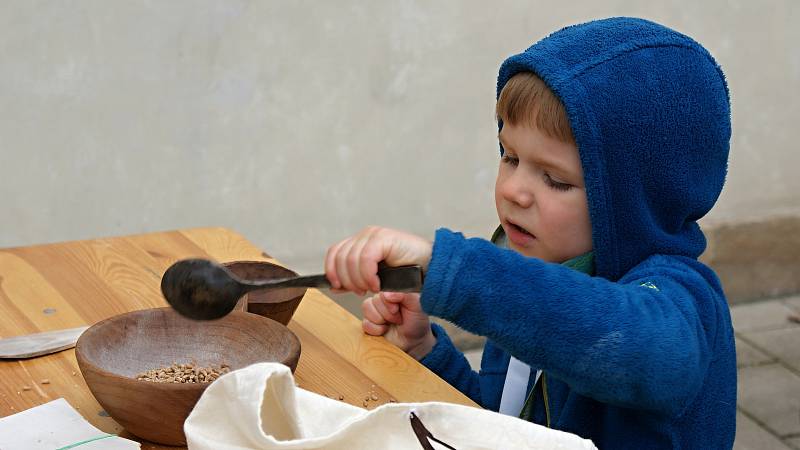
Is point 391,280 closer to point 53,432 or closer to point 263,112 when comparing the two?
point 53,432

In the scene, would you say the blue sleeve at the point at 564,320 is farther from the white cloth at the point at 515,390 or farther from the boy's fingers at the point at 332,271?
the white cloth at the point at 515,390

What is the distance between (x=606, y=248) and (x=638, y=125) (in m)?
0.17

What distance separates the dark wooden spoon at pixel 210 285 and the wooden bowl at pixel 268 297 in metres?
0.26

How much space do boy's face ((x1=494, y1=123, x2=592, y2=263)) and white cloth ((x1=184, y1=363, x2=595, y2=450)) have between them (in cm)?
46

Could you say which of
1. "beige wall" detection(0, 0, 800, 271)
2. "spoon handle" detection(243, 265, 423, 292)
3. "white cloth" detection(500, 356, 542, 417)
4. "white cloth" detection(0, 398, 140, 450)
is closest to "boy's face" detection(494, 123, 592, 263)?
"white cloth" detection(500, 356, 542, 417)

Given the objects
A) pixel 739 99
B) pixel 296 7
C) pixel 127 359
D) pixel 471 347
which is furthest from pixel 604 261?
pixel 739 99

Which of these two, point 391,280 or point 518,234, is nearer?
point 391,280

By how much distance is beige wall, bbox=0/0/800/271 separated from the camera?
267 centimetres

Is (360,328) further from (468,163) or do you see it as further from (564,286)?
(468,163)

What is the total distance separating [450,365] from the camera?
1.65 meters

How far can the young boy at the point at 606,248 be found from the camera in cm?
116

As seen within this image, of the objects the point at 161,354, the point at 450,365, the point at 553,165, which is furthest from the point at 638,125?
the point at 161,354

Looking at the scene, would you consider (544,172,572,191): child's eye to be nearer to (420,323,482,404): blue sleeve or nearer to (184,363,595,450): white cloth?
(420,323,482,404): blue sleeve

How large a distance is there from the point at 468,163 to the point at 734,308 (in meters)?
1.23
